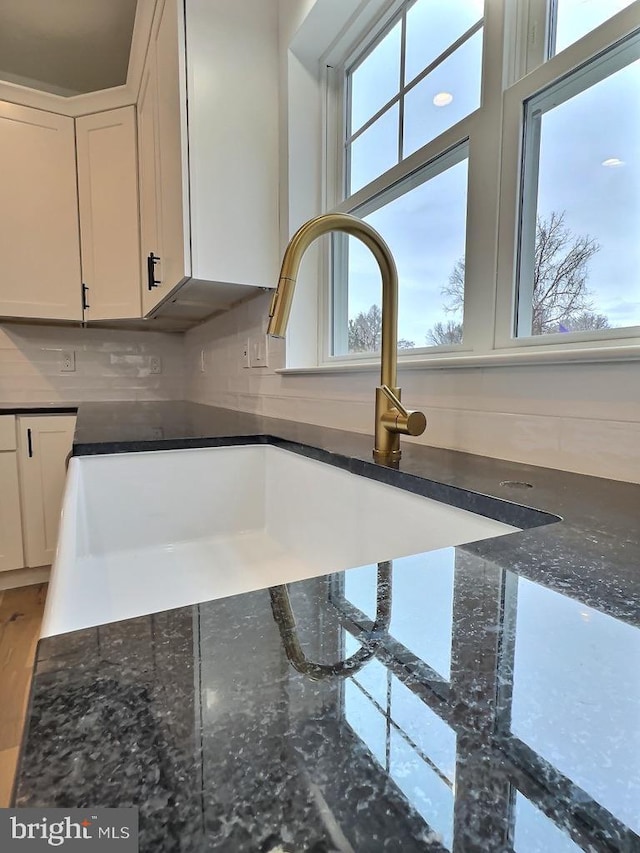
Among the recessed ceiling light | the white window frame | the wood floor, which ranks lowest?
the wood floor

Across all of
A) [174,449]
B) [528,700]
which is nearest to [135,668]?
[528,700]

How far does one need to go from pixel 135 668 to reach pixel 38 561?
2517 mm

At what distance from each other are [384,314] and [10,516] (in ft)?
7.16

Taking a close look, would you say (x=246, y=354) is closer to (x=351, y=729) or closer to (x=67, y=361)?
(x=67, y=361)

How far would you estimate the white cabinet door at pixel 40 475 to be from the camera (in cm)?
225

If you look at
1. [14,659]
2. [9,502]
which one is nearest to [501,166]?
[14,659]

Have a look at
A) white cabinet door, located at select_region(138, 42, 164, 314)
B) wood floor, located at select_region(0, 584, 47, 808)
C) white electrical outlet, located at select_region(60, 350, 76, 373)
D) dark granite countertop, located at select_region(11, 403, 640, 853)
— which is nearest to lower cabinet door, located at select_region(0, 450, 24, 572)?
wood floor, located at select_region(0, 584, 47, 808)

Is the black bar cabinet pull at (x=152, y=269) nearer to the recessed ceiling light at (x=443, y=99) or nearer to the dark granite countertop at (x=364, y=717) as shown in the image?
the recessed ceiling light at (x=443, y=99)

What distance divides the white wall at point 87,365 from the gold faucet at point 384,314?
97.8 inches

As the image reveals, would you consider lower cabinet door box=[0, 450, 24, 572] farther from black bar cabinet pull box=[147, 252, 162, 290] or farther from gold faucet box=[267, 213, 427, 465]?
gold faucet box=[267, 213, 427, 465]

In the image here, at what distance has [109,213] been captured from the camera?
8.25 ft

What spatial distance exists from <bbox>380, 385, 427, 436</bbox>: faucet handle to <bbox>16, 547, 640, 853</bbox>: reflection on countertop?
496mm

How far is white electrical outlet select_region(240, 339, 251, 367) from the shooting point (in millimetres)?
2020

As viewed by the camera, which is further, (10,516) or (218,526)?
(10,516)
